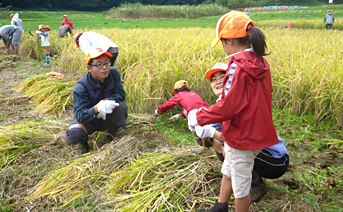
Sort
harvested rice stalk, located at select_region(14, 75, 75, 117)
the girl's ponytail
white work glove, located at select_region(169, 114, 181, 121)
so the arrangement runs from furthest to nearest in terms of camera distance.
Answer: harvested rice stalk, located at select_region(14, 75, 75, 117) < white work glove, located at select_region(169, 114, 181, 121) < the girl's ponytail

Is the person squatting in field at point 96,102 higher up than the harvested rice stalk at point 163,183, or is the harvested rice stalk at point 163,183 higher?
the person squatting in field at point 96,102

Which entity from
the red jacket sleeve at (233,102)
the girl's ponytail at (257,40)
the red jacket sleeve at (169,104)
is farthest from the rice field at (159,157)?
the girl's ponytail at (257,40)

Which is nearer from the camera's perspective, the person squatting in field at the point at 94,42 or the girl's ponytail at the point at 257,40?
the girl's ponytail at the point at 257,40

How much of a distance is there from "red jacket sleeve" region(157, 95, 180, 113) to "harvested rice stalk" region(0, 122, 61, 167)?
3.75 feet

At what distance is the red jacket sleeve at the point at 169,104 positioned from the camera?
3.02m

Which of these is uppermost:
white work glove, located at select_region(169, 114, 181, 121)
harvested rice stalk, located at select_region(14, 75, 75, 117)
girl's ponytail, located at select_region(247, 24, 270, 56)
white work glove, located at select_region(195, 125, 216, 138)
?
girl's ponytail, located at select_region(247, 24, 270, 56)

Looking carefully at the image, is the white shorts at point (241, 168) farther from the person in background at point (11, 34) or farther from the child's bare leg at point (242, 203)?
the person in background at point (11, 34)

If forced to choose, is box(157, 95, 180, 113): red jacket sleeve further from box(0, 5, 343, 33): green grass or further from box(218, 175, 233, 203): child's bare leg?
box(0, 5, 343, 33): green grass

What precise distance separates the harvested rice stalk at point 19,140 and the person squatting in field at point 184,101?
120 cm

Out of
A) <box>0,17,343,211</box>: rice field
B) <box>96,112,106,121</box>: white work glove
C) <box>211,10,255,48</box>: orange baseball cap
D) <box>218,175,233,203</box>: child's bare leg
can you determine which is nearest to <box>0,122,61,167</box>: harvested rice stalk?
<box>0,17,343,211</box>: rice field

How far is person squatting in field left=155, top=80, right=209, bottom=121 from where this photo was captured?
2.84m

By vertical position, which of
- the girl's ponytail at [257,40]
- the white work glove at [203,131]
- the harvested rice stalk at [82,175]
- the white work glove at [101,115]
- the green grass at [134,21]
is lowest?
the harvested rice stalk at [82,175]

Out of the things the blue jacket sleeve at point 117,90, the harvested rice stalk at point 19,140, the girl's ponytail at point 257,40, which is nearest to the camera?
the girl's ponytail at point 257,40

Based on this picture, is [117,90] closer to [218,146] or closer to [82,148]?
[82,148]
